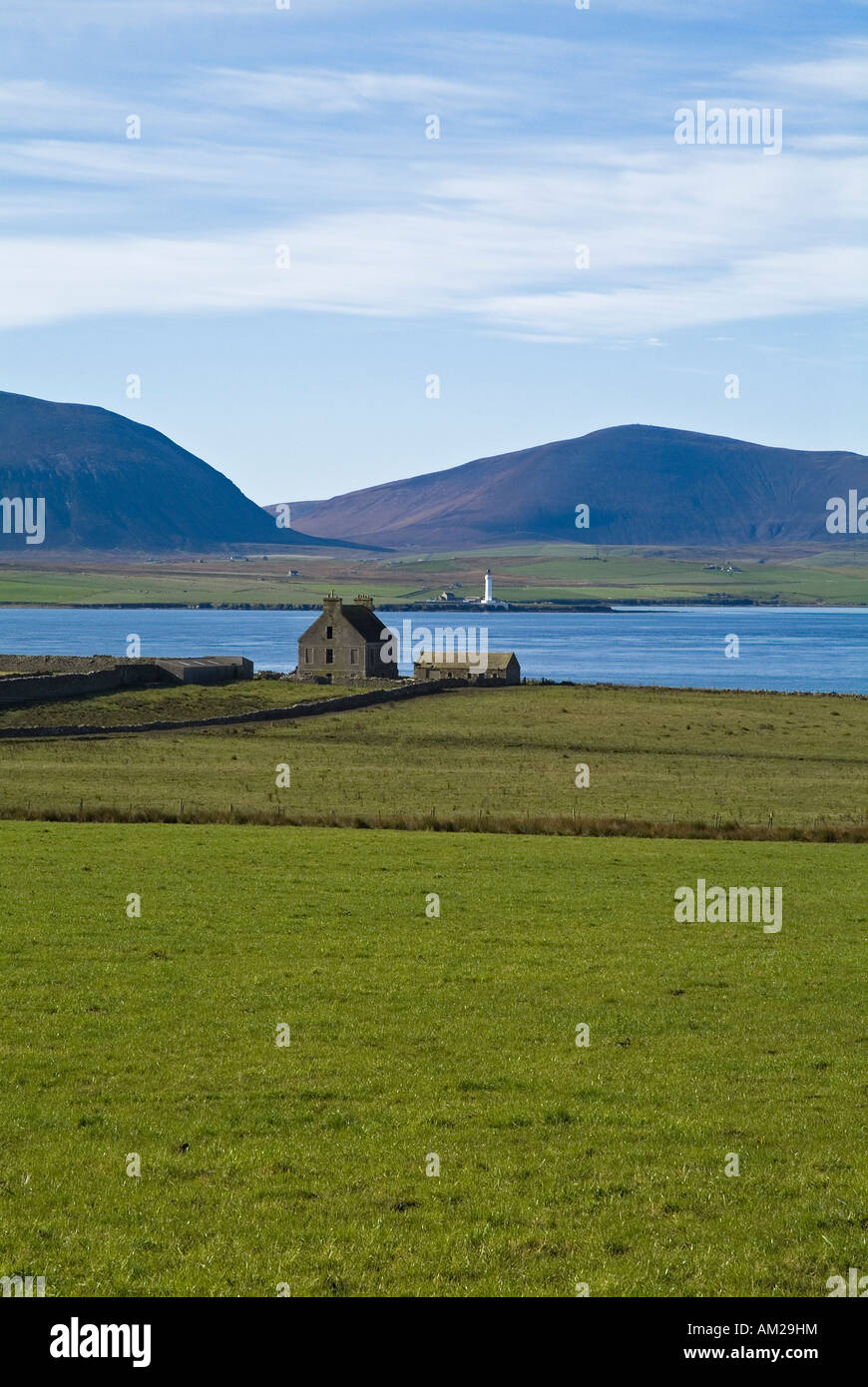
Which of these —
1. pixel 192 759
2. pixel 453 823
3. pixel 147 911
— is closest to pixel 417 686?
pixel 192 759

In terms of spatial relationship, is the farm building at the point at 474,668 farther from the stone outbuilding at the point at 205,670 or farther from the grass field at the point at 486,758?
the stone outbuilding at the point at 205,670

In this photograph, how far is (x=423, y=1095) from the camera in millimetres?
15180

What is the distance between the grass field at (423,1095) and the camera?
11.2m

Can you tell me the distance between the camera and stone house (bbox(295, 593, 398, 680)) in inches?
3947

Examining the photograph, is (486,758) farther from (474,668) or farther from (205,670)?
(474,668)

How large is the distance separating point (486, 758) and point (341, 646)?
3836 cm

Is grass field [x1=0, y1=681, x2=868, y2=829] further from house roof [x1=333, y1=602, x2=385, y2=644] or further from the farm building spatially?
house roof [x1=333, y1=602, x2=385, y2=644]

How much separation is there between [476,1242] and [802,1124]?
464 cm

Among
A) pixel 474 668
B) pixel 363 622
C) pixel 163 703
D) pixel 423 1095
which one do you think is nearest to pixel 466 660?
pixel 474 668

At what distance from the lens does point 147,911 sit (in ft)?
82.9

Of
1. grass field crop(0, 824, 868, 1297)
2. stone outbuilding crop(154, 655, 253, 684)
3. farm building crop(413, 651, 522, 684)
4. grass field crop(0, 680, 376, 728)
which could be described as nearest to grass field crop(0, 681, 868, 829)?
grass field crop(0, 680, 376, 728)
